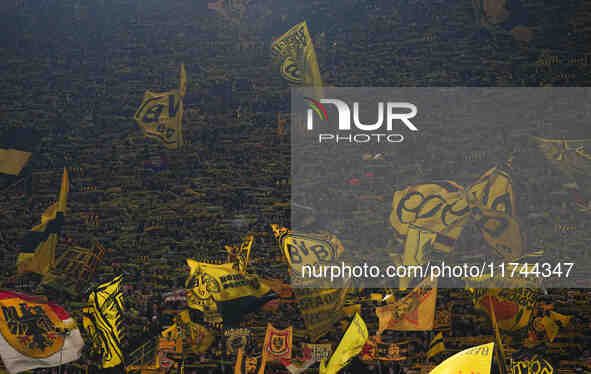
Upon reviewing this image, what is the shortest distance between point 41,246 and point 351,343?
1.74 m

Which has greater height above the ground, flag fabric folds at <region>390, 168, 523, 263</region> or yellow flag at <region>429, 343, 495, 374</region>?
flag fabric folds at <region>390, 168, 523, 263</region>

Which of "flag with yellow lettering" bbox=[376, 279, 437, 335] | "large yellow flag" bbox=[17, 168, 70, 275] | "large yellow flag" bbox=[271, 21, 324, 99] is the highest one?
"large yellow flag" bbox=[271, 21, 324, 99]

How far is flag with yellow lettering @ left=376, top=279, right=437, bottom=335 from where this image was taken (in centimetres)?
224

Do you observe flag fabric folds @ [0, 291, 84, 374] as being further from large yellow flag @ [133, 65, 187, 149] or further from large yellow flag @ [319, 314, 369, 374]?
large yellow flag @ [319, 314, 369, 374]

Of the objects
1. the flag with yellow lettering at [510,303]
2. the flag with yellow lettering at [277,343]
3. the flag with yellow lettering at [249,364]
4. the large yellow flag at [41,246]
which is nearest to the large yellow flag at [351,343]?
the flag with yellow lettering at [277,343]

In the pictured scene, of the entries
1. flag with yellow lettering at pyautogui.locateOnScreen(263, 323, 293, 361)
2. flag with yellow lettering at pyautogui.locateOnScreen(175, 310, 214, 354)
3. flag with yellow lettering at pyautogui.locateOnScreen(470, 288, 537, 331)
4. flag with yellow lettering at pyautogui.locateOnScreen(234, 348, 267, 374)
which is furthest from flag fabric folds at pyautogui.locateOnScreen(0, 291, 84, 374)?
flag with yellow lettering at pyautogui.locateOnScreen(470, 288, 537, 331)

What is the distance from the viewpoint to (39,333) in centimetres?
227

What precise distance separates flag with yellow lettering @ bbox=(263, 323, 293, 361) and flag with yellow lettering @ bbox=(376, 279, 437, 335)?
489 millimetres

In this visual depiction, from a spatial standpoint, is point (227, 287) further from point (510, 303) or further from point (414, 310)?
point (510, 303)

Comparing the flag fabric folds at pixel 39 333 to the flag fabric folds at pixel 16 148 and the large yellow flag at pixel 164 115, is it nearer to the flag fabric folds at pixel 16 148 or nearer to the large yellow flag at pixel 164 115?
the flag fabric folds at pixel 16 148

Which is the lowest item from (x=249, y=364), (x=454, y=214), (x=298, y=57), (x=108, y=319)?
(x=249, y=364)

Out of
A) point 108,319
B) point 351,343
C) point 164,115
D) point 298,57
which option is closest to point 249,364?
point 351,343

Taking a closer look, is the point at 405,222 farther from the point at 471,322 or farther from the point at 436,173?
the point at 471,322

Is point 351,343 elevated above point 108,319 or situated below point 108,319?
below
